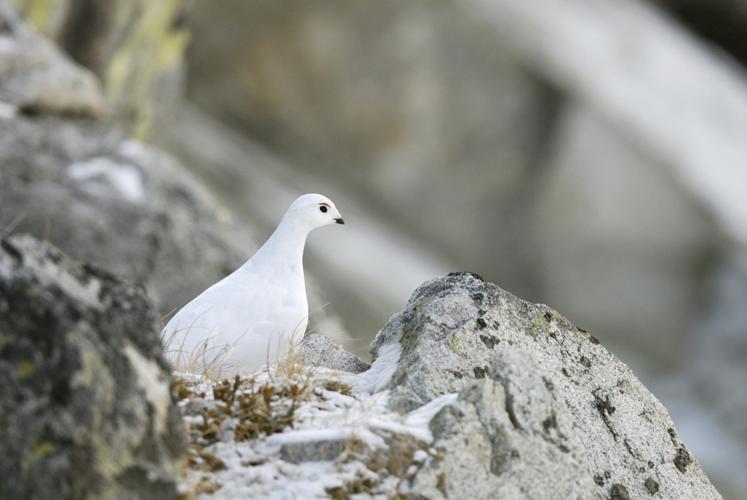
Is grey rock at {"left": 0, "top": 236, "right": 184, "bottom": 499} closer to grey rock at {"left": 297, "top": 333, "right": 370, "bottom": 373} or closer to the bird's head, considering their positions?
grey rock at {"left": 297, "top": 333, "right": 370, "bottom": 373}

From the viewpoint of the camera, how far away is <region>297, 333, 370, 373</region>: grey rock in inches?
265

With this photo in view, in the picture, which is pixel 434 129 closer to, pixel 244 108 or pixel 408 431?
pixel 244 108

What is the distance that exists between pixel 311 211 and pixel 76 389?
3.68 m

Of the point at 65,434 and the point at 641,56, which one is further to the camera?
the point at 641,56

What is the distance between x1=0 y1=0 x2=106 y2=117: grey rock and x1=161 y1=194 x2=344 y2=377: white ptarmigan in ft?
29.1

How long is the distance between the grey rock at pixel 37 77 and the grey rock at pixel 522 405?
1030 centimetres

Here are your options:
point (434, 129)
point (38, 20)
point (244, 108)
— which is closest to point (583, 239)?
point (434, 129)

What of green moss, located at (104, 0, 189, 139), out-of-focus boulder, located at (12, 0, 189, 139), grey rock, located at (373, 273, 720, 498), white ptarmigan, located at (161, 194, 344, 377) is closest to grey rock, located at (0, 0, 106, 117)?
out-of-focus boulder, located at (12, 0, 189, 139)

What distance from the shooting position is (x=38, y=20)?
57.9 ft

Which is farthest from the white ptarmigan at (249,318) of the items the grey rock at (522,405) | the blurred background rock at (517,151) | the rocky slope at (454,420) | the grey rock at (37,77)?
the blurred background rock at (517,151)

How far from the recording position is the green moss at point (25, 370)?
160 inches

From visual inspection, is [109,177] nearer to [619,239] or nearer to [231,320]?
[231,320]

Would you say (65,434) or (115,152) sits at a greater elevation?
(115,152)

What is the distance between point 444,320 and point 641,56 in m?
30.4
